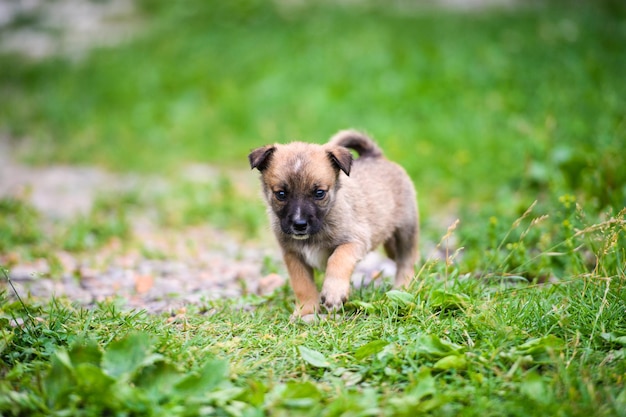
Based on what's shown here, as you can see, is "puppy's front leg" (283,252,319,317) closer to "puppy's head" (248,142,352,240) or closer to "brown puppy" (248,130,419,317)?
"brown puppy" (248,130,419,317)

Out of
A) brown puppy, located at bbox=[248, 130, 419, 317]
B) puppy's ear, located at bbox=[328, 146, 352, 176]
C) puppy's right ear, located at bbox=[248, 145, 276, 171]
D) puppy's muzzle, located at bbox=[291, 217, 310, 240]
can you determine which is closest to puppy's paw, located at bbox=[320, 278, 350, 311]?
brown puppy, located at bbox=[248, 130, 419, 317]

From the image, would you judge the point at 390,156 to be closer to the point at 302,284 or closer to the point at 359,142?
the point at 359,142

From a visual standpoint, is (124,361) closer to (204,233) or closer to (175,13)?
(204,233)

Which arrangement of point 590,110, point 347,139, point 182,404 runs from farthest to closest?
point 590,110 < point 347,139 < point 182,404

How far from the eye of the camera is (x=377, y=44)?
11.5 m

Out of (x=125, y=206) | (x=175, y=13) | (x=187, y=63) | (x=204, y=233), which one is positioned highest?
(x=175, y=13)

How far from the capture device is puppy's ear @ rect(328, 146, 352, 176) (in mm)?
4285

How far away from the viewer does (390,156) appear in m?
8.39

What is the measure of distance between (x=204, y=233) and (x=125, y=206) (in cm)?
121

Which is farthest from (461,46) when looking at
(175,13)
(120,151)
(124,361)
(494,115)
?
(124,361)

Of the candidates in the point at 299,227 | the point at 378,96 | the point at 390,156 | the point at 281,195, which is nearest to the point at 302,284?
the point at 299,227

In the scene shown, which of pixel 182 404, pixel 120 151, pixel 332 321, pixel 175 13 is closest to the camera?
pixel 182 404

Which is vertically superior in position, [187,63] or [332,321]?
[187,63]

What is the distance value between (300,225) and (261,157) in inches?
22.9
